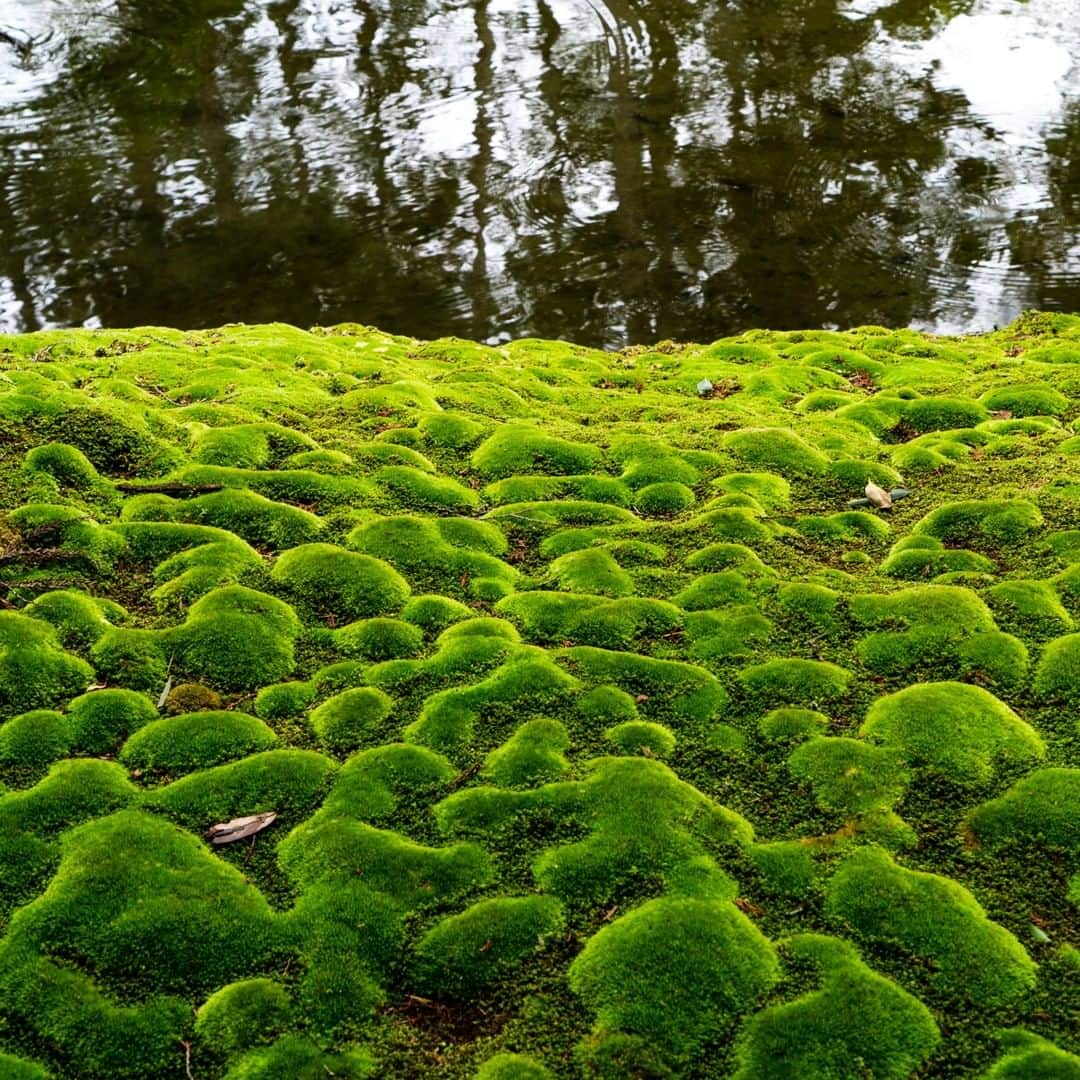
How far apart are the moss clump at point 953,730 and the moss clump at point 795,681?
30 centimetres

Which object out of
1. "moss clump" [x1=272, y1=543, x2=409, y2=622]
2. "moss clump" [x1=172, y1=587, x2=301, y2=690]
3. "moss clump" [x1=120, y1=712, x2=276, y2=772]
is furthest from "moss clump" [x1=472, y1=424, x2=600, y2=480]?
"moss clump" [x1=120, y1=712, x2=276, y2=772]

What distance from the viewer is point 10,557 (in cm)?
702

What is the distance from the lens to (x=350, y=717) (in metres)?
6.02

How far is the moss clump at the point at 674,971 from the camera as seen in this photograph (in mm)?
4227

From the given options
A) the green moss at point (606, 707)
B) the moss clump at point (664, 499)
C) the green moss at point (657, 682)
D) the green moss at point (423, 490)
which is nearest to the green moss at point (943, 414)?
the moss clump at point (664, 499)

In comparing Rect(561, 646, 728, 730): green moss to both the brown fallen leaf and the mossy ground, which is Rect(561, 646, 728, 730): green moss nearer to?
the mossy ground

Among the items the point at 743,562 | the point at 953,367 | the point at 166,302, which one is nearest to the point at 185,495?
the point at 743,562

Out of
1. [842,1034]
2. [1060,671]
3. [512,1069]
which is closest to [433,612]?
[512,1069]

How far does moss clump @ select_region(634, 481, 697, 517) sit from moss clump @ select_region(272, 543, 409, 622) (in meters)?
2.43

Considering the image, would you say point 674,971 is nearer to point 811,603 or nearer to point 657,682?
point 657,682

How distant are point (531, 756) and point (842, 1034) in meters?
2.15

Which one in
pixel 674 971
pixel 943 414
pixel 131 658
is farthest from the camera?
pixel 943 414

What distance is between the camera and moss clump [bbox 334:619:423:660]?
6.72 m

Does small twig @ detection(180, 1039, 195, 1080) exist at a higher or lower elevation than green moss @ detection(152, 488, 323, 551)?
lower
